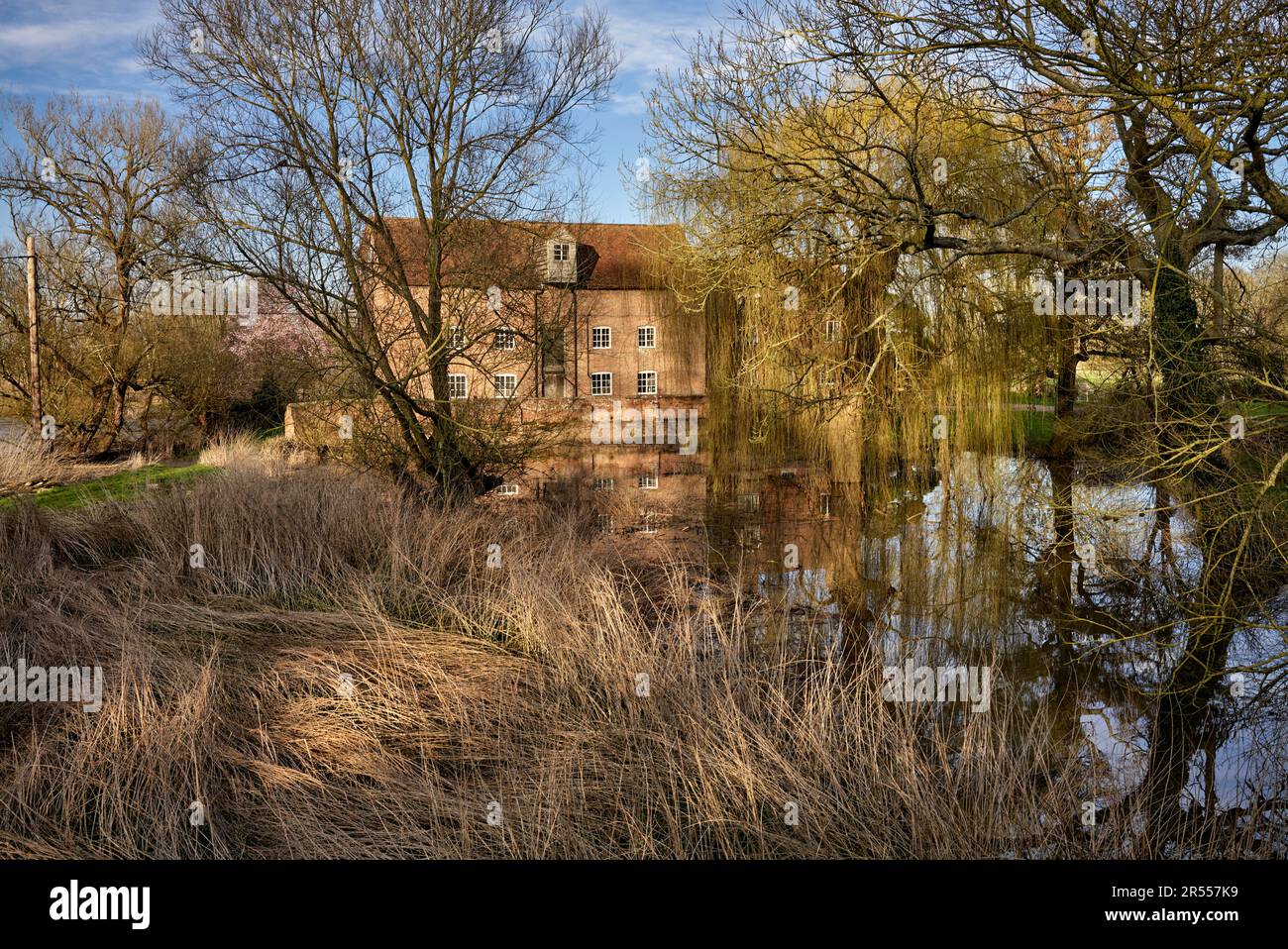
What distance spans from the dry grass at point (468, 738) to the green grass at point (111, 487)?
3.93 meters

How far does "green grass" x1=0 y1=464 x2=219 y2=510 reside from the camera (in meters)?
11.9

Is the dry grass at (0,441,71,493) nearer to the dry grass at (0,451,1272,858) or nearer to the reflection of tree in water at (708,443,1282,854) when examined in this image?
the dry grass at (0,451,1272,858)

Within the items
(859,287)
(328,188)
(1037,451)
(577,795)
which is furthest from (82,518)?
(1037,451)

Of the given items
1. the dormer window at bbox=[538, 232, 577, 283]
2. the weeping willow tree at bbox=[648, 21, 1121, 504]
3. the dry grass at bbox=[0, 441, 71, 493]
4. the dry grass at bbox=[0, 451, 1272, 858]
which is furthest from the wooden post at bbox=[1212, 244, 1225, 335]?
the dry grass at bbox=[0, 441, 71, 493]

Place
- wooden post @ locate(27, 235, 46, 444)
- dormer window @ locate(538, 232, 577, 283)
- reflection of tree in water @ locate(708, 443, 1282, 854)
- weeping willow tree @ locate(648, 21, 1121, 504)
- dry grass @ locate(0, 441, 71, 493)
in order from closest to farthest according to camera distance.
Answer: reflection of tree in water @ locate(708, 443, 1282, 854) < weeping willow tree @ locate(648, 21, 1121, 504) < dormer window @ locate(538, 232, 577, 283) < dry grass @ locate(0, 441, 71, 493) < wooden post @ locate(27, 235, 46, 444)

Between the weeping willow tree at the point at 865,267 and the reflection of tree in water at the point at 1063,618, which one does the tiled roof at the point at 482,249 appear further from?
the reflection of tree in water at the point at 1063,618

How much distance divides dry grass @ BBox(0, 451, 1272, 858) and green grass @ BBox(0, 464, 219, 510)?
3.93 m

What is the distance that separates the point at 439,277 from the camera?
1195cm

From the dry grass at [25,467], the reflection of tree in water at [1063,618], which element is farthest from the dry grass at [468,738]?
the dry grass at [25,467]

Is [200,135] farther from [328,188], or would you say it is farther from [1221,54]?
[1221,54]

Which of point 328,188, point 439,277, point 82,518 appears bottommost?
point 82,518

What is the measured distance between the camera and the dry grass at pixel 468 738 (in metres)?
4.30
